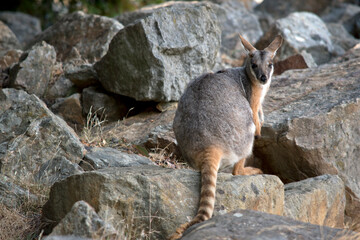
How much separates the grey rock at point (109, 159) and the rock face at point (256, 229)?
89.0 inches

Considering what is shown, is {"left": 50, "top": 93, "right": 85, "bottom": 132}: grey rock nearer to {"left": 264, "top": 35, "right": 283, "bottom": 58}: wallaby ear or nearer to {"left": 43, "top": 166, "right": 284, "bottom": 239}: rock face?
{"left": 264, "top": 35, "right": 283, "bottom": 58}: wallaby ear

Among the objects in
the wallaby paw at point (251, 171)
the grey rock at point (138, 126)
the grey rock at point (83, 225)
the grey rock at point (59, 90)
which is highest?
the grey rock at point (83, 225)

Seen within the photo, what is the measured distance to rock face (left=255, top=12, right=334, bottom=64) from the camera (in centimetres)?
1246

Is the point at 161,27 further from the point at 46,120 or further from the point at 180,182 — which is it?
the point at 180,182

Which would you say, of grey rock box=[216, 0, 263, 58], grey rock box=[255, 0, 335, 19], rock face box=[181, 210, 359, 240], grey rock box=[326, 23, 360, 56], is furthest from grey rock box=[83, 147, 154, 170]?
grey rock box=[255, 0, 335, 19]

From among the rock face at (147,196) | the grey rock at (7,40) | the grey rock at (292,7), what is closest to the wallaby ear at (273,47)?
the rock face at (147,196)

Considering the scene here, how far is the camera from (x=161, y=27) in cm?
901

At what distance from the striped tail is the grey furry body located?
0.17 metres

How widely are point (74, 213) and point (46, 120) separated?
109 inches

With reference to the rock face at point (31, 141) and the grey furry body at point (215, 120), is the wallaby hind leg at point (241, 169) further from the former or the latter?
the rock face at point (31, 141)

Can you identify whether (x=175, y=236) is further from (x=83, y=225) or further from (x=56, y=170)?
(x=56, y=170)

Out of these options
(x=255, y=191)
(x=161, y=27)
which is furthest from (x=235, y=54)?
(x=255, y=191)

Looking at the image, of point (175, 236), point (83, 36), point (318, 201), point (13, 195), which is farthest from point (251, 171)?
point (83, 36)

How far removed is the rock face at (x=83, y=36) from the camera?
1133 centimetres
